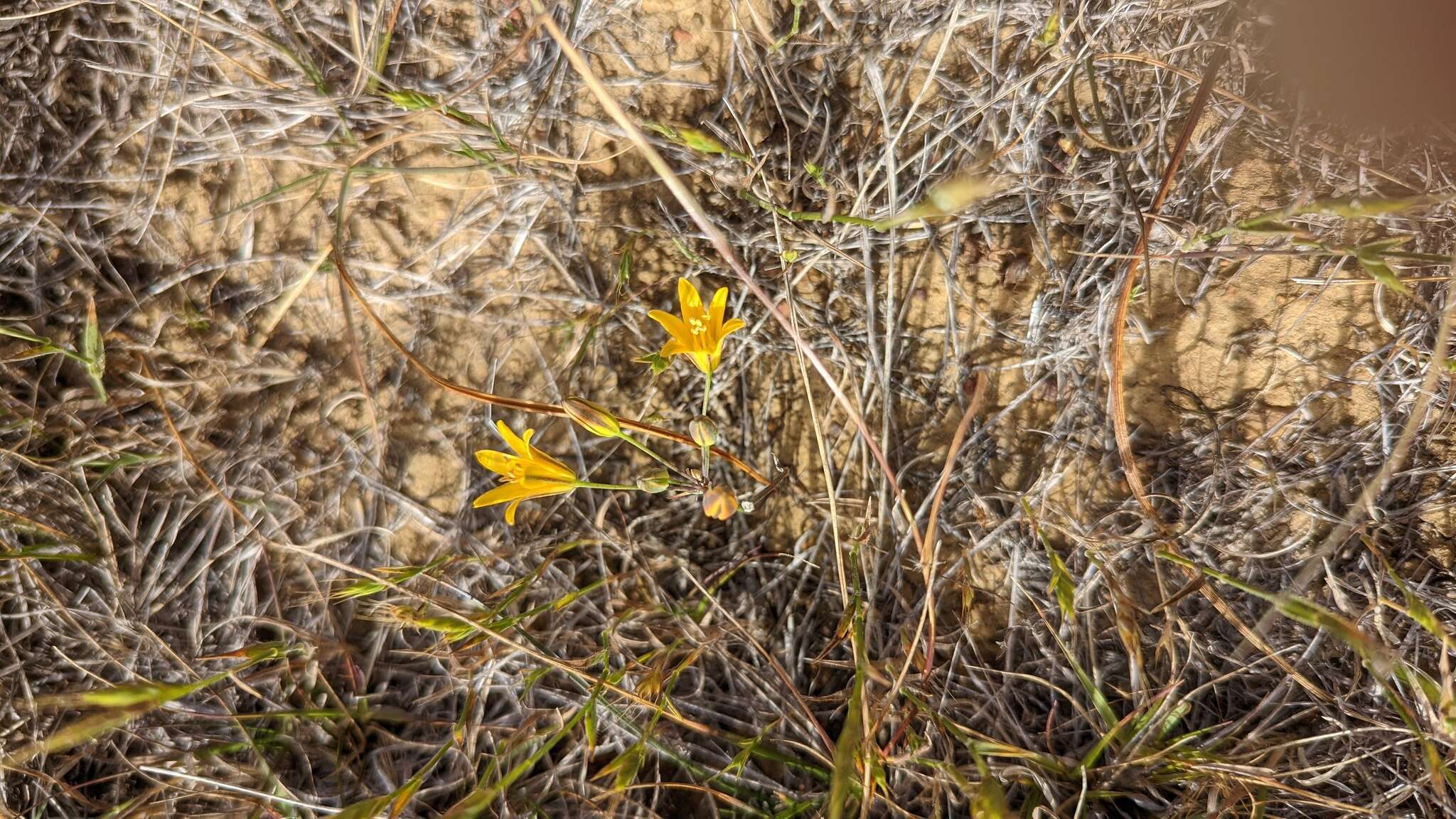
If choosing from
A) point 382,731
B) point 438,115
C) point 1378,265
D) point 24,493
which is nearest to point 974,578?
point 1378,265

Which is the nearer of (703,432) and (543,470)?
(703,432)

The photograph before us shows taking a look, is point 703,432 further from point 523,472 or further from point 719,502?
point 523,472

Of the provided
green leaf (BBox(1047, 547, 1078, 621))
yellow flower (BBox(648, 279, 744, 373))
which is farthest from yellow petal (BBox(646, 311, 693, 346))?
green leaf (BBox(1047, 547, 1078, 621))

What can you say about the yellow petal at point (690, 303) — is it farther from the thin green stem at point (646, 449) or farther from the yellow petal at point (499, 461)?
the yellow petal at point (499, 461)

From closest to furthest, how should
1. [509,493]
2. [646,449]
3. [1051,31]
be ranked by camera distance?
[646,449]
[509,493]
[1051,31]

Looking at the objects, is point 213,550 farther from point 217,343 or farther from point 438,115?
point 438,115

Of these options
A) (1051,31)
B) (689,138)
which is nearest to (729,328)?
(689,138)

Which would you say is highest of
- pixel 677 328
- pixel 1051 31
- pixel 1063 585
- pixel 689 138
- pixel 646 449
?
pixel 1051 31
